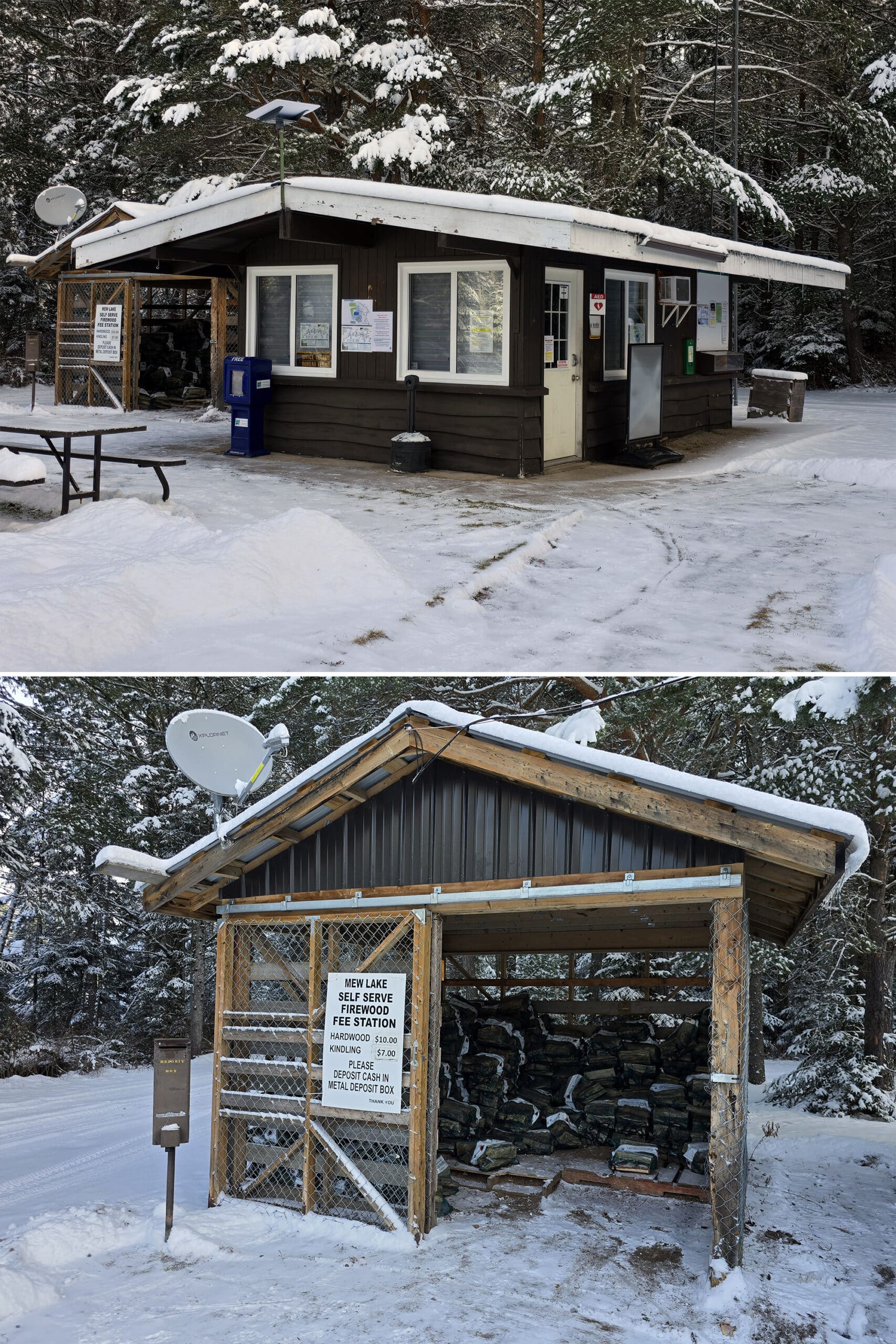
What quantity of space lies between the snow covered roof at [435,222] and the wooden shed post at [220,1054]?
677 centimetres

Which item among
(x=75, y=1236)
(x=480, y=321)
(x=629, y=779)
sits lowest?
(x=75, y=1236)

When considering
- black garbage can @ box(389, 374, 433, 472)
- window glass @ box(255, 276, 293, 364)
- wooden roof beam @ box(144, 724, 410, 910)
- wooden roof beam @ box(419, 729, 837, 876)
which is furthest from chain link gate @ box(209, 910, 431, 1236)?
window glass @ box(255, 276, 293, 364)

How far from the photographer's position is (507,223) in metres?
11.0

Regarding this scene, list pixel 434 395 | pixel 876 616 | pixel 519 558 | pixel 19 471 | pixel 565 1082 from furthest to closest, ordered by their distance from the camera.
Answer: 1. pixel 434 395
2. pixel 19 471
3. pixel 565 1082
4. pixel 519 558
5. pixel 876 616

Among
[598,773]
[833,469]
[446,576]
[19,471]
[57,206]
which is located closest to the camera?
[598,773]

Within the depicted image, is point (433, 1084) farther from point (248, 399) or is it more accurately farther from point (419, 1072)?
point (248, 399)

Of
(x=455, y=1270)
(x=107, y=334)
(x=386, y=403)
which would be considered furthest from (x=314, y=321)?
(x=455, y=1270)

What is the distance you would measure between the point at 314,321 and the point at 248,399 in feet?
4.01

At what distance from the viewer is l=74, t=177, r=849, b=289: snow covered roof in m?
10.9

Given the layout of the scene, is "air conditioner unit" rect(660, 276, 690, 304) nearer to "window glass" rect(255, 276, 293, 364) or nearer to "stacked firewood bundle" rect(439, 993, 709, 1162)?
"window glass" rect(255, 276, 293, 364)

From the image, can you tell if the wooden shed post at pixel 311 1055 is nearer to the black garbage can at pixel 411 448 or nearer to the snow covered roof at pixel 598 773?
the snow covered roof at pixel 598 773

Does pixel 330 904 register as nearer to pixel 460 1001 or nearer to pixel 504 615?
pixel 504 615

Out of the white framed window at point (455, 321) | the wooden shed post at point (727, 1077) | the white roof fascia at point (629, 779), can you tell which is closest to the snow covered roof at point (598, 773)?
the white roof fascia at point (629, 779)

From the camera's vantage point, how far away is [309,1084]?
696cm
